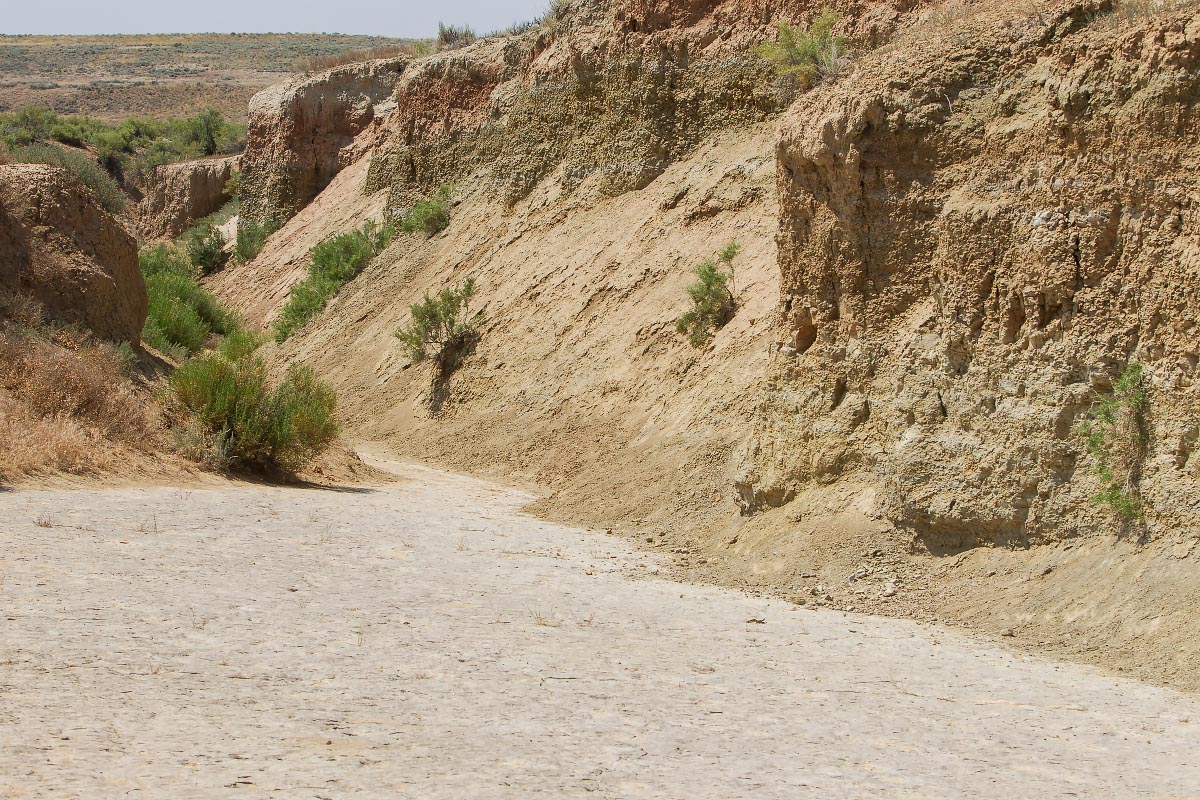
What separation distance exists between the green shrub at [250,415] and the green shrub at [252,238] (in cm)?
2068

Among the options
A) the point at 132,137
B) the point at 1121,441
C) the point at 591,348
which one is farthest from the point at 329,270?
the point at 132,137

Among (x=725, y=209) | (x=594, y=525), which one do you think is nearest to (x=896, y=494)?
(x=594, y=525)

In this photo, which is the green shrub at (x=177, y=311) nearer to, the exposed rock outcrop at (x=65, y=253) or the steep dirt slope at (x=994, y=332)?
the exposed rock outcrop at (x=65, y=253)

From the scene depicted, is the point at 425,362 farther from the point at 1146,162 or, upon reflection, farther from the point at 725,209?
the point at 1146,162

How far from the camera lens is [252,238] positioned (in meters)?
34.8

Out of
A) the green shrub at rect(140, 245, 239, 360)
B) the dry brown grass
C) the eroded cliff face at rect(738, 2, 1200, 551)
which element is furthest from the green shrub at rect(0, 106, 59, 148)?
the eroded cliff face at rect(738, 2, 1200, 551)

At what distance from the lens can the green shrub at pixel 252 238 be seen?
34.4 metres

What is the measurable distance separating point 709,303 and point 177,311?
10.4 m

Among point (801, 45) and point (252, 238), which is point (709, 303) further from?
point (252, 238)

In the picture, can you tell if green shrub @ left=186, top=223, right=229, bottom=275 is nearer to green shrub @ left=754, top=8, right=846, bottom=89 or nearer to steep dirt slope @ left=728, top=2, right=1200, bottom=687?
green shrub @ left=754, top=8, right=846, bottom=89

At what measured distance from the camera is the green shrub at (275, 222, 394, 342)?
89.2ft

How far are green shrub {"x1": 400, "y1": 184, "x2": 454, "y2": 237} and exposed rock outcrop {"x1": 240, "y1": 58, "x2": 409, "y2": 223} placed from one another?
901 centimetres

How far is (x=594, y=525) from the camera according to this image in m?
12.6

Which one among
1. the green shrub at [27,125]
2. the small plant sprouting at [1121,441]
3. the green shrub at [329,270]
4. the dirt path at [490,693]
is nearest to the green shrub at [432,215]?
the green shrub at [329,270]
